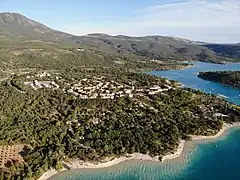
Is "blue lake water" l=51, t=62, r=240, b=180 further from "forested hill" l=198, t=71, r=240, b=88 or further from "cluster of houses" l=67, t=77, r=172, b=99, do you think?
"forested hill" l=198, t=71, r=240, b=88

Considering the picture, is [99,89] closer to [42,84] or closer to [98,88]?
[98,88]

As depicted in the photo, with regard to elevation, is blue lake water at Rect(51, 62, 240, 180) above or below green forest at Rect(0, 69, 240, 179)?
below

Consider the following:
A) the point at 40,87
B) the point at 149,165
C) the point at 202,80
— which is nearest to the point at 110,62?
the point at 202,80

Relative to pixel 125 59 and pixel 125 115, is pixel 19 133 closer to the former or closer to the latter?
pixel 125 115

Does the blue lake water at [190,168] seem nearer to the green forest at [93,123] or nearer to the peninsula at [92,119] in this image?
the peninsula at [92,119]

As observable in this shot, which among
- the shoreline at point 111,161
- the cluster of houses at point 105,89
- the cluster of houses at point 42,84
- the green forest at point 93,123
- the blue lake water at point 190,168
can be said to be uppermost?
the cluster of houses at point 42,84

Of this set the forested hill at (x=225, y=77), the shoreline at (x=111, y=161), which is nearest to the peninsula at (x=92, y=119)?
the shoreline at (x=111, y=161)

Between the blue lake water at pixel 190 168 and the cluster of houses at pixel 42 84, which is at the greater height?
the cluster of houses at pixel 42 84

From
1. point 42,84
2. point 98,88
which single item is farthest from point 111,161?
point 42,84

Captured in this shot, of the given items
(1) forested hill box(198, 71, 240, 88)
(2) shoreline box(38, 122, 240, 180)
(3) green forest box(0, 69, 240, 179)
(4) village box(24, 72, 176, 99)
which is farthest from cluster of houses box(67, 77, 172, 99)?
(1) forested hill box(198, 71, 240, 88)
